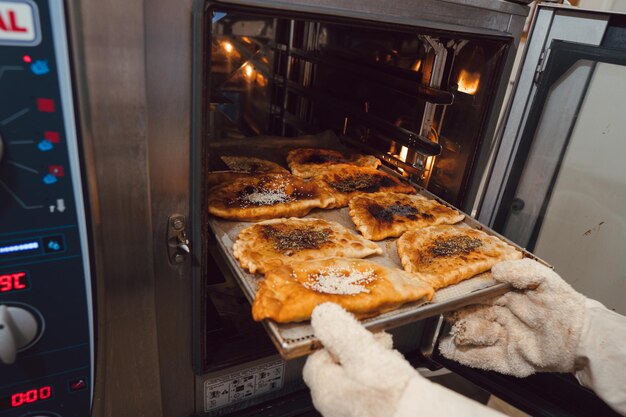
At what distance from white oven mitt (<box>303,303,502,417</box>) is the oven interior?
0.43 metres

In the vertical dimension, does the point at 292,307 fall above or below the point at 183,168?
below

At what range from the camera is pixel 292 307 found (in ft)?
3.49

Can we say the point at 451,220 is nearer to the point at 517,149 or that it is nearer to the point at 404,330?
the point at 517,149

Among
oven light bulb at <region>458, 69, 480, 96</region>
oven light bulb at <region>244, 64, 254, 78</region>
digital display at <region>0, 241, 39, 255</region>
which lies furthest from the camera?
oven light bulb at <region>244, 64, 254, 78</region>

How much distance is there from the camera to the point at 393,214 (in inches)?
68.7

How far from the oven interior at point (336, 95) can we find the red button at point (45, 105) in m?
0.31

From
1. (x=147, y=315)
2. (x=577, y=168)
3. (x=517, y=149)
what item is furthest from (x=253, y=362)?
(x=577, y=168)

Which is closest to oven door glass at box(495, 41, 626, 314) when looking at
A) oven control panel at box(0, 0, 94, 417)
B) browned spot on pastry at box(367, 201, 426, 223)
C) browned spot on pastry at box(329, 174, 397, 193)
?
browned spot on pastry at box(367, 201, 426, 223)

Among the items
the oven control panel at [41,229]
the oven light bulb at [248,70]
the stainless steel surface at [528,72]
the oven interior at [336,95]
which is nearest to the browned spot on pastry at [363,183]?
the oven interior at [336,95]

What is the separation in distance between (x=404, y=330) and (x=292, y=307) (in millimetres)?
1049

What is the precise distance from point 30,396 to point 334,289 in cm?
78

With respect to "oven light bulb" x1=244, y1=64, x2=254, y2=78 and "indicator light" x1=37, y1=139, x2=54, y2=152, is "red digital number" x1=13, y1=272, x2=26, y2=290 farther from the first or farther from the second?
"oven light bulb" x1=244, y1=64, x2=254, y2=78

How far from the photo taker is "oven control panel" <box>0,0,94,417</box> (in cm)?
79

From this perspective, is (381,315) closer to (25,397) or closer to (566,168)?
(25,397)
